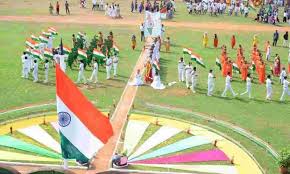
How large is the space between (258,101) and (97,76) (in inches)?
397

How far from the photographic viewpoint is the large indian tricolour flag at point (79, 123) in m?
16.3

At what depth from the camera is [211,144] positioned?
23.4m

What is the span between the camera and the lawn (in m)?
28.9

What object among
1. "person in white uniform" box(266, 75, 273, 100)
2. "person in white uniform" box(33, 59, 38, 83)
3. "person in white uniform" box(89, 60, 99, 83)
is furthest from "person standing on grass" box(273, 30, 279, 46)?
"person in white uniform" box(33, 59, 38, 83)

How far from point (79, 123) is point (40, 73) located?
18185mm

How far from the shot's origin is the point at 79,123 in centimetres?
1641

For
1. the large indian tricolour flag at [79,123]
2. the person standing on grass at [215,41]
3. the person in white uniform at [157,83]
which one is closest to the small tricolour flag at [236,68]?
the person in white uniform at [157,83]

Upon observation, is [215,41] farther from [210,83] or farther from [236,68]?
[210,83]

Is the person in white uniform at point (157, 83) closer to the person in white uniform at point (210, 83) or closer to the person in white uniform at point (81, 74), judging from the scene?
the person in white uniform at point (210, 83)

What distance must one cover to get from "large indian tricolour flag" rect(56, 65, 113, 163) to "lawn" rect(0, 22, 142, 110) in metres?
11.1

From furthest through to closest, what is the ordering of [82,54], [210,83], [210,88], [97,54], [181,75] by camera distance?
[97,54], [82,54], [181,75], [210,88], [210,83]

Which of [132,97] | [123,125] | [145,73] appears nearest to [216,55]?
[145,73]

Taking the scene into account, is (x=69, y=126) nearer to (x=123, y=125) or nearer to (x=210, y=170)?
(x=210, y=170)

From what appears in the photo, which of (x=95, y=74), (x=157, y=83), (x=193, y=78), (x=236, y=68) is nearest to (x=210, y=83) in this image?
(x=193, y=78)
